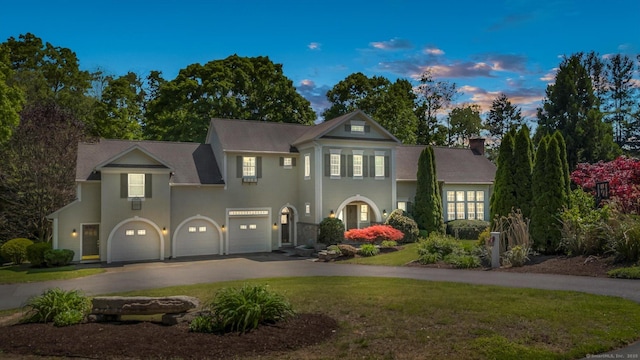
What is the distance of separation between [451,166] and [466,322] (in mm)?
25498

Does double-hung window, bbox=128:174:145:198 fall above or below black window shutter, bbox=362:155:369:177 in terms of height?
below

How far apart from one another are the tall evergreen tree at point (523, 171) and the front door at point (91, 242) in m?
20.4

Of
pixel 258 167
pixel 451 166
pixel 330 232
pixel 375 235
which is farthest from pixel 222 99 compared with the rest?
pixel 375 235

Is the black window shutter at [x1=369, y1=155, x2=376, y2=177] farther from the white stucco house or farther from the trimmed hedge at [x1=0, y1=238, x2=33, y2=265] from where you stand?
the trimmed hedge at [x1=0, y1=238, x2=33, y2=265]

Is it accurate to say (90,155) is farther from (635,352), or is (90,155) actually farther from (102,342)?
(635,352)

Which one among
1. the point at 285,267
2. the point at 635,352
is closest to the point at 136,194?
the point at 285,267

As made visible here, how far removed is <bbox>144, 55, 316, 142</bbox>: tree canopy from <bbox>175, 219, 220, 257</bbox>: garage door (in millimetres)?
12959

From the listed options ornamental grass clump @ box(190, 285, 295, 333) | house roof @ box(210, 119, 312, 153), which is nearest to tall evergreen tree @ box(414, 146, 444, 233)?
house roof @ box(210, 119, 312, 153)

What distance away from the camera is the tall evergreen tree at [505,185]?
19.6 metres

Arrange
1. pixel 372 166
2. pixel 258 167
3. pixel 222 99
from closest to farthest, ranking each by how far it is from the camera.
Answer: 1. pixel 258 167
2. pixel 372 166
3. pixel 222 99

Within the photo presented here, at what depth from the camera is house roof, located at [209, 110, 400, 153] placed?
89.7ft

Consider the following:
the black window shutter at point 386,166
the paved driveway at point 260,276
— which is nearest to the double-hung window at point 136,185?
the paved driveway at point 260,276

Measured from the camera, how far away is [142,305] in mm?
9000

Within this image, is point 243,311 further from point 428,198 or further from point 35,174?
point 35,174
